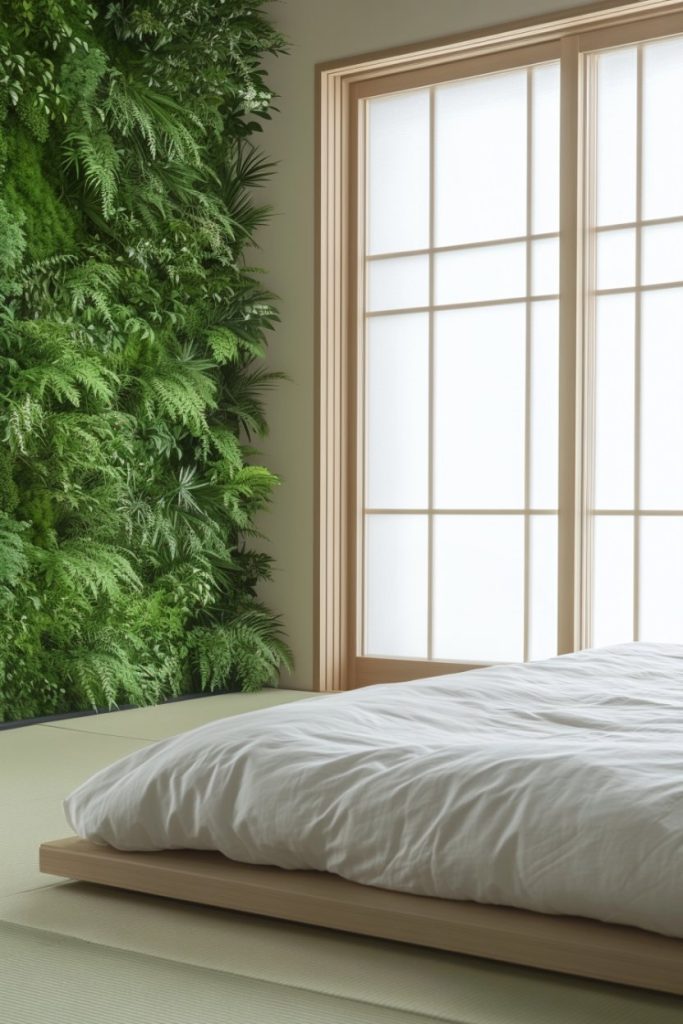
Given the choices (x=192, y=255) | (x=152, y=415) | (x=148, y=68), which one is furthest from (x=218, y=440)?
(x=148, y=68)

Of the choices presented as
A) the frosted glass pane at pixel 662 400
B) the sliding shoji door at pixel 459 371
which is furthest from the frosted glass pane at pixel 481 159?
the frosted glass pane at pixel 662 400

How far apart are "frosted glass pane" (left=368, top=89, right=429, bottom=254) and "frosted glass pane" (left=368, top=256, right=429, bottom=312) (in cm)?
6

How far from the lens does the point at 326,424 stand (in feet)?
17.6

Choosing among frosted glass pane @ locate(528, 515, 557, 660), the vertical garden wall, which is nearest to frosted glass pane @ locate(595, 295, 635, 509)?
frosted glass pane @ locate(528, 515, 557, 660)

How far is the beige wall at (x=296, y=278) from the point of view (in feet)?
17.6

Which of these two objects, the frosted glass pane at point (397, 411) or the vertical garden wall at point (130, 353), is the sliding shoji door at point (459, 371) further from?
the vertical garden wall at point (130, 353)

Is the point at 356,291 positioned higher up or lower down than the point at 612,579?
higher up

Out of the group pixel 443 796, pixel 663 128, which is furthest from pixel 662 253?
pixel 443 796

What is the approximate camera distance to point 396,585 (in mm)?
5371

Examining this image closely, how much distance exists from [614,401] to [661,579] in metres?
0.70

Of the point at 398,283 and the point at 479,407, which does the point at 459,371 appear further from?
the point at 398,283

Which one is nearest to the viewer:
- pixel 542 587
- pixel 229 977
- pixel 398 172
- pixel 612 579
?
pixel 229 977

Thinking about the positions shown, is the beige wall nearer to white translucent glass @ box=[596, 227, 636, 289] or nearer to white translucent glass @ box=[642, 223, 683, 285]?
white translucent glass @ box=[596, 227, 636, 289]

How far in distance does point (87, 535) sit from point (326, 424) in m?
1.21
